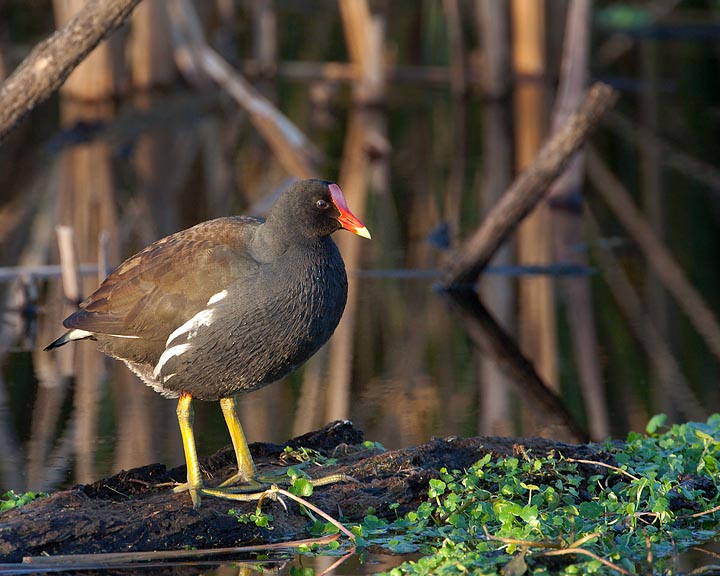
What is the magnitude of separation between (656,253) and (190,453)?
6.11m

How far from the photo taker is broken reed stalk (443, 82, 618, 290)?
8227mm

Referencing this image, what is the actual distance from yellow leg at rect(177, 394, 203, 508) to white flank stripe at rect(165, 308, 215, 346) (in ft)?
0.97

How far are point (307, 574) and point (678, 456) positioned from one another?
1.68 meters

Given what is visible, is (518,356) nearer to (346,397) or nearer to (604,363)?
(604,363)

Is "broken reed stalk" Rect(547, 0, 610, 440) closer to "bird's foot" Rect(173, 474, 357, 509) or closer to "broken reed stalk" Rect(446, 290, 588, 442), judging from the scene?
"broken reed stalk" Rect(446, 290, 588, 442)

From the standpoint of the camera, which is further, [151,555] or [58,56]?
[58,56]

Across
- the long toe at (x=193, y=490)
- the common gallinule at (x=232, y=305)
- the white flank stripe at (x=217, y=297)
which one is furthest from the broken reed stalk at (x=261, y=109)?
the long toe at (x=193, y=490)

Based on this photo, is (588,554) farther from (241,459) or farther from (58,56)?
(58,56)

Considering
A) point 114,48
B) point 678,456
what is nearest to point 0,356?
point 678,456

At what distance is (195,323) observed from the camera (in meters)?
4.81

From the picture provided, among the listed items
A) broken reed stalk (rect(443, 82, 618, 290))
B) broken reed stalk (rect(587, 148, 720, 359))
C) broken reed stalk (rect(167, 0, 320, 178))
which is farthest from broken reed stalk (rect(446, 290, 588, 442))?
broken reed stalk (rect(167, 0, 320, 178))

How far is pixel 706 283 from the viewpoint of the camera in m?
9.26

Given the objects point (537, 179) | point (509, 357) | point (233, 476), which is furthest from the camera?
point (537, 179)

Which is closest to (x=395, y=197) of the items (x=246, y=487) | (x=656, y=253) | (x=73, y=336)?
(x=656, y=253)
